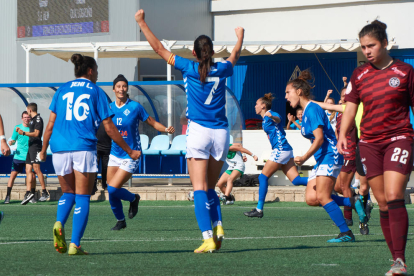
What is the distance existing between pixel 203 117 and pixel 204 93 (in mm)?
218

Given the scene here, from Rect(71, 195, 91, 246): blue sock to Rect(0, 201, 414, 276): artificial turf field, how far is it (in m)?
0.20

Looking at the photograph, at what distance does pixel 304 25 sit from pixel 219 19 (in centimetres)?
305

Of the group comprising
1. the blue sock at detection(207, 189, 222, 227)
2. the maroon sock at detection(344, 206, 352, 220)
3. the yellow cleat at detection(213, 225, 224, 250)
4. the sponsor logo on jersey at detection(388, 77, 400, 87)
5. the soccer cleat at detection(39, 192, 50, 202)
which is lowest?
the soccer cleat at detection(39, 192, 50, 202)

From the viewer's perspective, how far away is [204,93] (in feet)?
21.2

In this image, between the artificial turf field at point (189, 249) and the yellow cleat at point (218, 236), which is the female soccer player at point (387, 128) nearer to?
the artificial turf field at point (189, 249)

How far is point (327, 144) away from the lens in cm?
771

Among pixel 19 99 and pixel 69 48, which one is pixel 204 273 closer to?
pixel 19 99

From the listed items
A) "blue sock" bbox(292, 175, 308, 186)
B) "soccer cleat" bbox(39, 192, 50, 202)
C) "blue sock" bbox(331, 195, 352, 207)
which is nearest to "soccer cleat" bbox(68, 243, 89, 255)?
"blue sock" bbox(331, 195, 352, 207)

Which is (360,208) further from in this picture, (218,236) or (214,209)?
(218,236)

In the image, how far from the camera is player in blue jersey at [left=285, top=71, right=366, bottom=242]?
7492mm

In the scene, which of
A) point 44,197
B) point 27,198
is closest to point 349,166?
point 27,198

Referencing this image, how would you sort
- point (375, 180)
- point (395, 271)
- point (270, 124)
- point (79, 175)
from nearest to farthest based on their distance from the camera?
1. point (395, 271)
2. point (375, 180)
3. point (79, 175)
4. point (270, 124)

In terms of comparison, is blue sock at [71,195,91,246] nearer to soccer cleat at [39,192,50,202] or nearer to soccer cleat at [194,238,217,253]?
soccer cleat at [194,238,217,253]

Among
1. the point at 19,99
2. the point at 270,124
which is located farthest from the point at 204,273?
the point at 19,99
